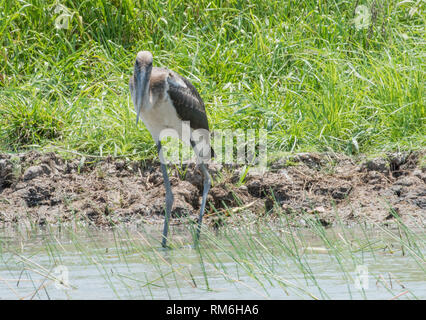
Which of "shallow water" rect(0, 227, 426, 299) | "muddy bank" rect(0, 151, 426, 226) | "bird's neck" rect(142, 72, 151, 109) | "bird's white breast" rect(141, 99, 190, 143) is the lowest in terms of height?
"muddy bank" rect(0, 151, 426, 226)

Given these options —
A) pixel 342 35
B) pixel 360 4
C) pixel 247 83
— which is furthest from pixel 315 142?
pixel 360 4

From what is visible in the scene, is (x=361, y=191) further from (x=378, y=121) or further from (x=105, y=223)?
(x=105, y=223)

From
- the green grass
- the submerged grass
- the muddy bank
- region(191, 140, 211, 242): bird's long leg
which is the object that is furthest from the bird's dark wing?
the submerged grass

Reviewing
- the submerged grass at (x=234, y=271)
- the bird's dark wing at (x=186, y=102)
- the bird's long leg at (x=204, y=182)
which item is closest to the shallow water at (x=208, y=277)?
the submerged grass at (x=234, y=271)

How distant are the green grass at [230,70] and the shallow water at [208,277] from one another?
2.04 m

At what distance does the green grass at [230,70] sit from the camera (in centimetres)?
721

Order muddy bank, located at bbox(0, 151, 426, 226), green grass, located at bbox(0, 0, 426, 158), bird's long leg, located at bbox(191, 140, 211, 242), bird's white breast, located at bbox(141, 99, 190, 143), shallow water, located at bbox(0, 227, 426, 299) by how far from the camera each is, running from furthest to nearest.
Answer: green grass, located at bbox(0, 0, 426, 158) < muddy bank, located at bbox(0, 151, 426, 226) < bird's long leg, located at bbox(191, 140, 211, 242) < bird's white breast, located at bbox(141, 99, 190, 143) < shallow water, located at bbox(0, 227, 426, 299)

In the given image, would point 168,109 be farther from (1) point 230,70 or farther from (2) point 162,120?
(1) point 230,70

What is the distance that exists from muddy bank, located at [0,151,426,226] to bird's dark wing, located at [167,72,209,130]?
0.56 m

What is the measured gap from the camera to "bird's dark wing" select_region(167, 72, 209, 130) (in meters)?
6.23

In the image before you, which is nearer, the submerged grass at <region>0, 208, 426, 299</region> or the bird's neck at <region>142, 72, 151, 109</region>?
the submerged grass at <region>0, 208, 426, 299</region>

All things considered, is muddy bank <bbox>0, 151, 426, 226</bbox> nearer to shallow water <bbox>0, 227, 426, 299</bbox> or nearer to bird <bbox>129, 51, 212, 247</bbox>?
bird <bbox>129, 51, 212, 247</bbox>

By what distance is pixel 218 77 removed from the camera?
8.24 meters
